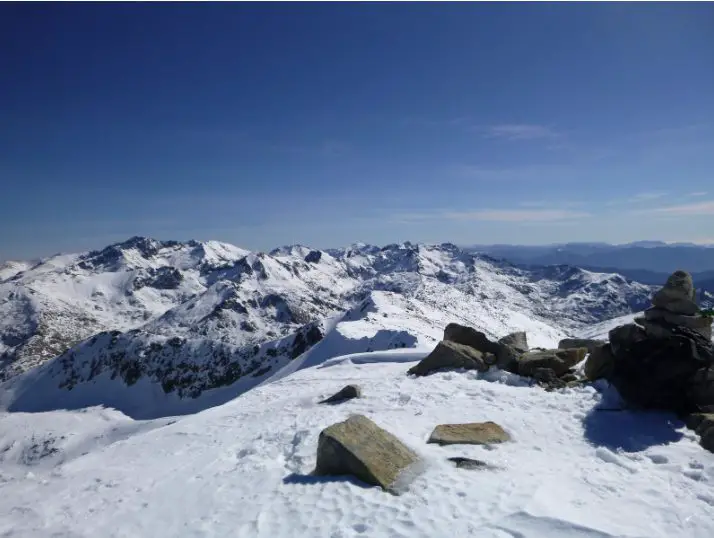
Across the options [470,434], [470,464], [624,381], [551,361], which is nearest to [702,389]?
[624,381]

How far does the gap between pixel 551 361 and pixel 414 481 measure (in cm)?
A: 1281

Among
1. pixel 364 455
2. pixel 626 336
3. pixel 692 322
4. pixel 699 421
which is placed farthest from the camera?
pixel 626 336

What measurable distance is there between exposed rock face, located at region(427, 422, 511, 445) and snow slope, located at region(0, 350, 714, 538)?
0.40 m

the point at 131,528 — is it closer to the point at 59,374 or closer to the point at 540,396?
the point at 540,396

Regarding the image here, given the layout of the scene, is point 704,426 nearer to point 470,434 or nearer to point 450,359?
point 470,434

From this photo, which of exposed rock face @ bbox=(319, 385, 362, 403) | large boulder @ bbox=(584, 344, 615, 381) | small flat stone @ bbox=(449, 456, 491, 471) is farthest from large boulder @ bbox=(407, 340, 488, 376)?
small flat stone @ bbox=(449, 456, 491, 471)

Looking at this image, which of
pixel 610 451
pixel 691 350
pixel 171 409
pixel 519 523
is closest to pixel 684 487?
pixel 610 451

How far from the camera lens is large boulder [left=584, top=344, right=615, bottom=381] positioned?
18859mm

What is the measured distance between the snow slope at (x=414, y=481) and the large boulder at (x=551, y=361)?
36.1 inches

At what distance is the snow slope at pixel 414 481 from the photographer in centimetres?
971

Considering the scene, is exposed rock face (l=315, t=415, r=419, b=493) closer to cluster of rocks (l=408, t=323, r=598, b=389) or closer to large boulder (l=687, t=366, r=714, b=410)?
cluster of rocks (l=408, t=323, r=598, b=389)

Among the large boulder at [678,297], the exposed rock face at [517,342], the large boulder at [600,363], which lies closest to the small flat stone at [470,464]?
the large boulder at [600,363]

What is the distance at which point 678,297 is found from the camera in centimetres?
1692

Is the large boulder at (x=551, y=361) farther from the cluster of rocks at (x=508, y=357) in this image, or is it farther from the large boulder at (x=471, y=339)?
the large boulder at (x=471, y=339)
